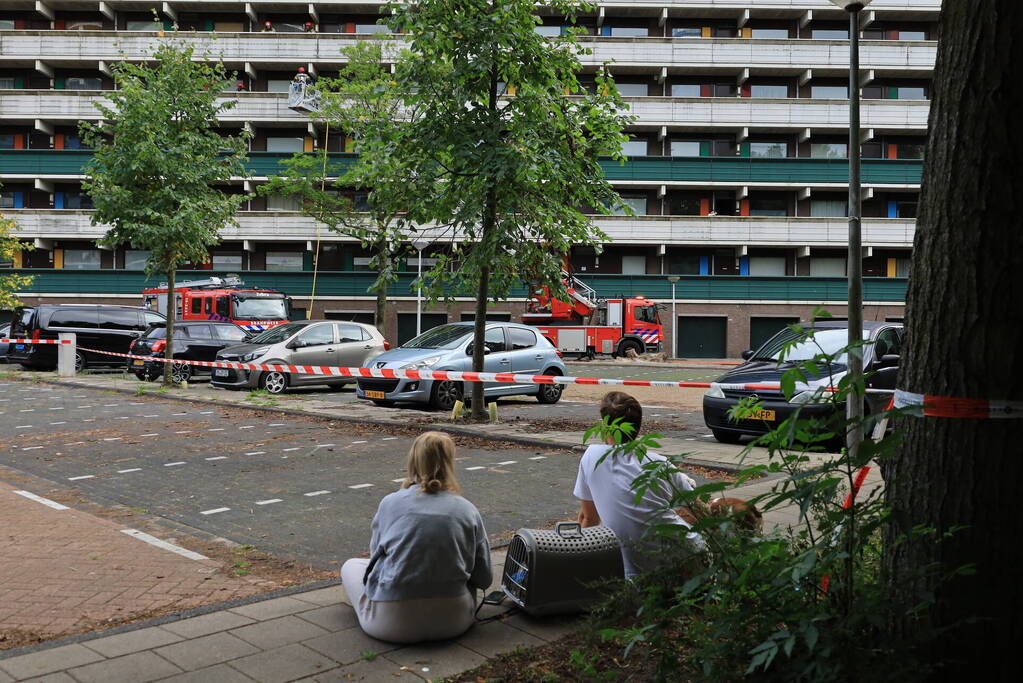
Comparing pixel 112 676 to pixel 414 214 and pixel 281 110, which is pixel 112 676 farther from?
pixel 281 110

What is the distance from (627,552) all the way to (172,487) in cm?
543

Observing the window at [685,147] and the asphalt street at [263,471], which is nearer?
the asphalt street at [263,471]

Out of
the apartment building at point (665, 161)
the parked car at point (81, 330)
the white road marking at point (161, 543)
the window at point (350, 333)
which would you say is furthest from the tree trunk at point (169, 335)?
the apartment building at point (665, 161)

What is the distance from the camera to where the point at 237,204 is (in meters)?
21.0

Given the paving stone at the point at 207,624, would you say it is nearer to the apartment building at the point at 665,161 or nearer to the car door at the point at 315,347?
the car door at the point at 315,347

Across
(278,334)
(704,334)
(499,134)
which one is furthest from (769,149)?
(499,134)

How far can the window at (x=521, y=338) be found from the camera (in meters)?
16.8

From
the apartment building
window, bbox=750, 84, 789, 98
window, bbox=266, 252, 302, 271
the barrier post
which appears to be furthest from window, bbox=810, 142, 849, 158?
the barrier post

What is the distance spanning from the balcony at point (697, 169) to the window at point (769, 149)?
108 centimetres

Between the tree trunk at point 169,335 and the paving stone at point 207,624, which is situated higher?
the tree trunk at point 169,335

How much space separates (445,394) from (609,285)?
1206 inches

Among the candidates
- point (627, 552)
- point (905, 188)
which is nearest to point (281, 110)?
point (905, 188)

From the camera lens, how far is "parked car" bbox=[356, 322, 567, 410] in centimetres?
1517

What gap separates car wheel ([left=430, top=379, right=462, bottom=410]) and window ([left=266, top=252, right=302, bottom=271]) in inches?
1278
